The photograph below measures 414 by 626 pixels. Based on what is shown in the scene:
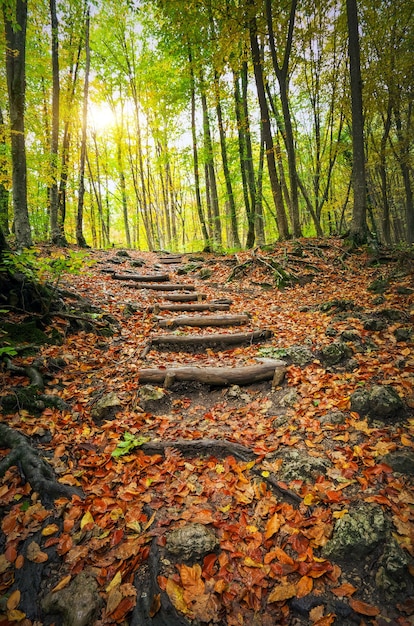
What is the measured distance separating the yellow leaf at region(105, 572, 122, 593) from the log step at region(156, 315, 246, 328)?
440 centimetres

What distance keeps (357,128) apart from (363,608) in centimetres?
1092

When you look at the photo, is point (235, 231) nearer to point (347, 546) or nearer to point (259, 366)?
point (259, 366)

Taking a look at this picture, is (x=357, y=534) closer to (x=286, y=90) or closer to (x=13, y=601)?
(x=13, y=601)

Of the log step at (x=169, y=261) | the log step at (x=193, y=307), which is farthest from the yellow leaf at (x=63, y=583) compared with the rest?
the log step at (x=169, y=261)

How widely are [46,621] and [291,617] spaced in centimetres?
157

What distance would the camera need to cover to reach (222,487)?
270cm

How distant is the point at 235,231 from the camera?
46.8 feet

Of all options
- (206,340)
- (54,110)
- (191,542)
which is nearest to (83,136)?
(54,110)

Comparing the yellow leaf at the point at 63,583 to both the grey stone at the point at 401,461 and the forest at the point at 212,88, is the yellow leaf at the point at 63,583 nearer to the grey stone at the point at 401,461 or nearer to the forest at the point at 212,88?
the grey stone at the point at 401,461

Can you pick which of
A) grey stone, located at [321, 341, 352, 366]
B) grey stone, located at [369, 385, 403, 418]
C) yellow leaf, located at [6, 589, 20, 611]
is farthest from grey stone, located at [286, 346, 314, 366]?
yellow leaf, located at [6, 589, 20, 611]

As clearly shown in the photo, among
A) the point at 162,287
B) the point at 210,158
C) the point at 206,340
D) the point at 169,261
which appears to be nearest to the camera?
the point at 206,340

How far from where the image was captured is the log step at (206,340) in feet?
17.4

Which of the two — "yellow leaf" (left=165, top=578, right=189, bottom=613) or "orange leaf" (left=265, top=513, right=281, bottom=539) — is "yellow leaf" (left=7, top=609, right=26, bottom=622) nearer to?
"yellow leaf" (left=165, top=578, right=189, bottom=613)

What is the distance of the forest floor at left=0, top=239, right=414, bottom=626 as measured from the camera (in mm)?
1900
